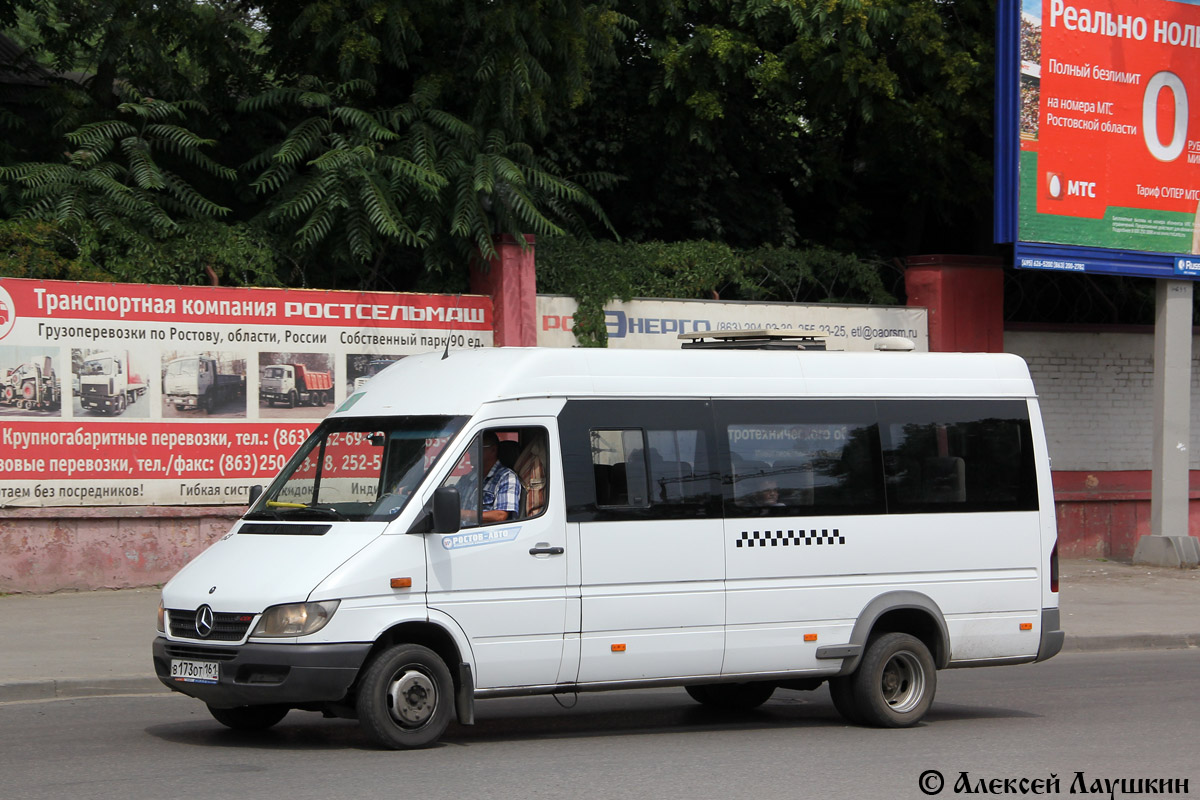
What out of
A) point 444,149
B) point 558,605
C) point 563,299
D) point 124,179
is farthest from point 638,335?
point 558,605

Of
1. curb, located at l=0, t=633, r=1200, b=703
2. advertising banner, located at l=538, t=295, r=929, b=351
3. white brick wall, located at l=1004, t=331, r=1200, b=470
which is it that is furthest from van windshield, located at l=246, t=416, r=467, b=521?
white brick wall, located at l=1004, t=331, r=1200, b=470

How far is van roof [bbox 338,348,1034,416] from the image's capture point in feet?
28.8

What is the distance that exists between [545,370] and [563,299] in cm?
917

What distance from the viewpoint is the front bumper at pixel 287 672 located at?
780 centimetres

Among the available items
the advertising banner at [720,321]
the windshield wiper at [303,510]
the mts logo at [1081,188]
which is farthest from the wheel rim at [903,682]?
the mts logo at [1081,188]

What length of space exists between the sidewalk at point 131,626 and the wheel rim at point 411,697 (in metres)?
3.39

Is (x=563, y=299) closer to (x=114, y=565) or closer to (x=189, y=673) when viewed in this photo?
(x=114, y=565)

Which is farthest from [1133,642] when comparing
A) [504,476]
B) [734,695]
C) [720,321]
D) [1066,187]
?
[504,476]

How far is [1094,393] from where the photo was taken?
21.6m

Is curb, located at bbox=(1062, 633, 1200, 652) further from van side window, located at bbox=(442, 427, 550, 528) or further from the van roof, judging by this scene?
van side window, located at bbox=(442, 427, 550, 528)

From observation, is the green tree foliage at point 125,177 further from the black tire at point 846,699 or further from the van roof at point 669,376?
the black tire at point 846,699

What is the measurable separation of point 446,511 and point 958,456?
3.89 m

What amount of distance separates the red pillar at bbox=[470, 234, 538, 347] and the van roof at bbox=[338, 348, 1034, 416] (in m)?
7.73

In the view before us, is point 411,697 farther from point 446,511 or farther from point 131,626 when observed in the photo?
point 131,626
